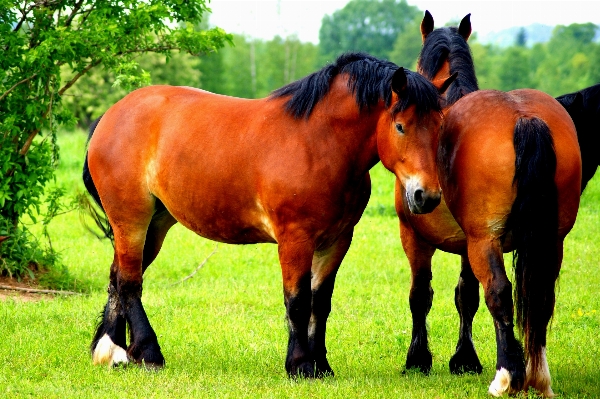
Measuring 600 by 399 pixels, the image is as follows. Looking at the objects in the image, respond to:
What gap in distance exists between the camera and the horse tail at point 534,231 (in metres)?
4.78

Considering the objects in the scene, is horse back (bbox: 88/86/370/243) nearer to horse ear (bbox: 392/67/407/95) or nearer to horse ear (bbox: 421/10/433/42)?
horse ear (bbox: 392/67/407/95)

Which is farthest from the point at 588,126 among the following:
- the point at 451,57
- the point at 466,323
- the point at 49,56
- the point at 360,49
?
the point at 360,49

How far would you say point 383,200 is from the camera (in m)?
16.5

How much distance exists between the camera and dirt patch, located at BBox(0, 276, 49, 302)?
8875 mm

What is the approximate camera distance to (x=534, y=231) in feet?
16.0

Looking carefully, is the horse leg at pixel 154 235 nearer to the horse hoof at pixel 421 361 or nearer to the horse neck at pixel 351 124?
the horse neck at pixel 351 124

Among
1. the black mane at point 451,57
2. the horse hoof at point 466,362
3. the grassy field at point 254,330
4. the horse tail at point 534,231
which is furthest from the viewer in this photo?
the horse hoof at point 466,362

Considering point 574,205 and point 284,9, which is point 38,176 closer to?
point 574,205

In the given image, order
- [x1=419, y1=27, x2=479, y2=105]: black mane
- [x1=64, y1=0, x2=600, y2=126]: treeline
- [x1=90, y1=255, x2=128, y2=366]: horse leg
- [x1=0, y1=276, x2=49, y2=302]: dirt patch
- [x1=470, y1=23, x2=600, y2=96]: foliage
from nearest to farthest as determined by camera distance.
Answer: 1. [x1=419, y1=27, x2=479, y2=105]: black mane
2. [x1=90, y1=255, x2=128, y2=366]: horse leg
3. [x1=0, y1=276, x2=49, y2=302]: dirt patch
4. [x1=64, y1=0, x2=600, y2=126]: treeline
5. [x1=470, y1=23, x2=600, y2=96]: foliage

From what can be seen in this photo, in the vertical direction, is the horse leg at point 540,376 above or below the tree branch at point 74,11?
below

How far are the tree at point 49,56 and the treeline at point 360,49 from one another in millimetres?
22654

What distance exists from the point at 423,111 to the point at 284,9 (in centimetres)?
5692

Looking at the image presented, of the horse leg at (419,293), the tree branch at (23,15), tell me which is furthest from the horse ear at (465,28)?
the tree branch at (23,15)

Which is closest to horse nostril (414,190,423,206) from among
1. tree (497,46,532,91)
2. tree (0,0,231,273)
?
tree (0,0,231,273)
